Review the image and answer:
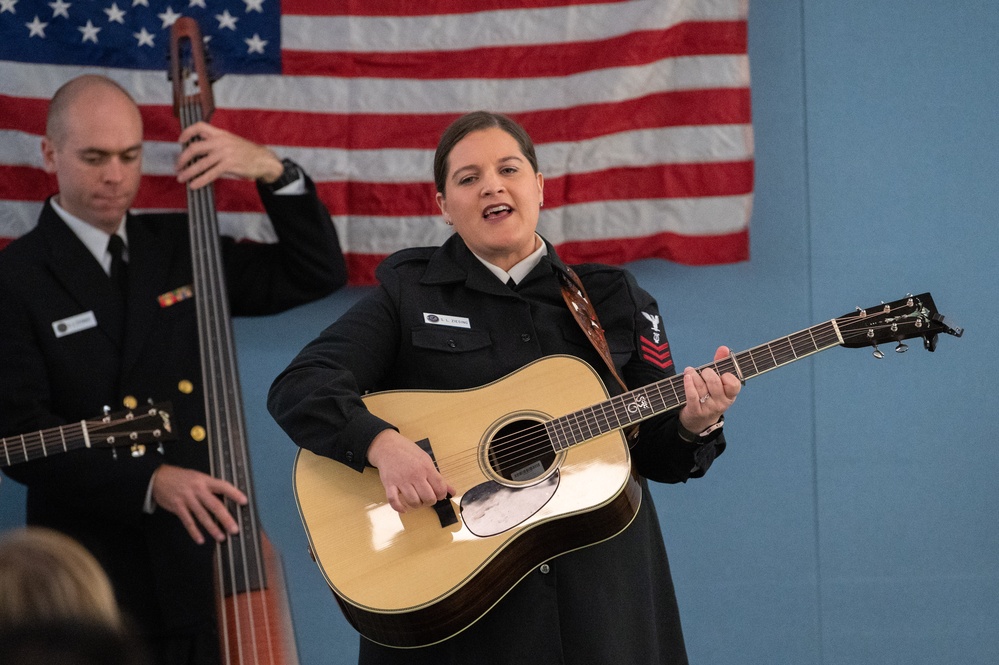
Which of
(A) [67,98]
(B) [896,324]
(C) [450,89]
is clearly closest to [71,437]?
(A) [67,98]

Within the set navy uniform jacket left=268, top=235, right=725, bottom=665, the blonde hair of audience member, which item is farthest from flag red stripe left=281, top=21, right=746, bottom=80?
the blonde hair of audience member

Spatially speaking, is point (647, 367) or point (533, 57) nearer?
point (647, 367)

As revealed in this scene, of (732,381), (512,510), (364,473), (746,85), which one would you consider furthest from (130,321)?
(746,85)

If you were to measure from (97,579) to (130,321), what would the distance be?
208cm

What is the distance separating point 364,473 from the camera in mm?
2197

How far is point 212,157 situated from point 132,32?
0.69 meters

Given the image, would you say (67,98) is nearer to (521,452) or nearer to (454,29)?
(454,29)

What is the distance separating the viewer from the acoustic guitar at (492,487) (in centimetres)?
205

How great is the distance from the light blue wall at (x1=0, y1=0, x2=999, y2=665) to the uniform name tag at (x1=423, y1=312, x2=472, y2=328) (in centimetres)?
124

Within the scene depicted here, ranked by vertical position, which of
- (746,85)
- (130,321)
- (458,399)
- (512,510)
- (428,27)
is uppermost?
(428,27)

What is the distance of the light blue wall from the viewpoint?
348 cm

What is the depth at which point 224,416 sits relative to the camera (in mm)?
2678

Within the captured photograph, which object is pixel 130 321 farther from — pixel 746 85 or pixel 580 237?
pixel 746 85

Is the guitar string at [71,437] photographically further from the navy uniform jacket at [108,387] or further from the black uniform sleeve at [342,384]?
the black uniform sleeve at [342,384]
